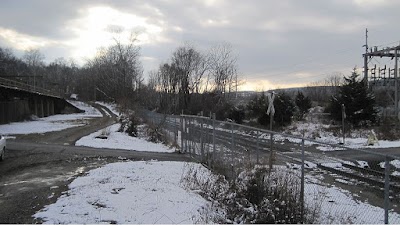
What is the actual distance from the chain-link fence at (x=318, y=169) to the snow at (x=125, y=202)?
1.96m

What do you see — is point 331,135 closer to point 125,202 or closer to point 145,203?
point 145,203

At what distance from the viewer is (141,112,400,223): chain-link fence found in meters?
7.88

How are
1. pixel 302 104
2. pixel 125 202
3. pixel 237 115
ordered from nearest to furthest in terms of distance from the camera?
pixel 125 202 → pixel 302 104 → pixel 237 115

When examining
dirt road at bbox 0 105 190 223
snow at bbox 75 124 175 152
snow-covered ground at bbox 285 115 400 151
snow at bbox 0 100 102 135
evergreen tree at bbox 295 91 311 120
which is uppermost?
evergreen tree at bbox 295 91 311 120

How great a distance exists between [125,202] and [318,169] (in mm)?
4737

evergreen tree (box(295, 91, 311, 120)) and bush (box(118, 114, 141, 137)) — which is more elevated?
evergreen tree (box(295, 91, 311, 120))

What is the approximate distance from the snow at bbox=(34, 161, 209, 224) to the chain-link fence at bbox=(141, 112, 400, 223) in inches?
77.0

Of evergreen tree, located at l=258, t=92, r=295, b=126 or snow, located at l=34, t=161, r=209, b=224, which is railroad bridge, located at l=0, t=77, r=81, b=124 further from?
snow, located at l=34, t=161, r=209, b=224

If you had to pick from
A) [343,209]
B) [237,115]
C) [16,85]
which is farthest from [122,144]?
[16,85]

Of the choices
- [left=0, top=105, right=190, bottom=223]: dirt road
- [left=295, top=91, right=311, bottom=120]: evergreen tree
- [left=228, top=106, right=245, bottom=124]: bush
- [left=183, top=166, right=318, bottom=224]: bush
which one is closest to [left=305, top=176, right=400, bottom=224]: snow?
[left=183, top=166, right=318, bottom=224]: bush

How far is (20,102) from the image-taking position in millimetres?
50125

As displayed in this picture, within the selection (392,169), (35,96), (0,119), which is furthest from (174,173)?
(35,96)

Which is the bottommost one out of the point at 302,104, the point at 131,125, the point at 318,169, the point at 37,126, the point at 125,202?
the point at 37,126

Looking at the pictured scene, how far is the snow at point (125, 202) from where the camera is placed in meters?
6.83
